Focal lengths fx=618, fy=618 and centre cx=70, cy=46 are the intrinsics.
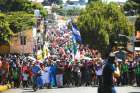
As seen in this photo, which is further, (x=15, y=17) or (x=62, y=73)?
(x=15, y=17)

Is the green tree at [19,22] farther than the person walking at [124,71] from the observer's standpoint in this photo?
Yes

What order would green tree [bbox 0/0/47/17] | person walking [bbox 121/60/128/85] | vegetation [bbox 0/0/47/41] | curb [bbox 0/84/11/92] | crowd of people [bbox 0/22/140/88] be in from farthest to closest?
green tree [bbox 0/0/47/17]
vegetation [bbox 0/0/47/41]
person walking [bbox 121/60/128/85]
crowd of people [bbox 0/22/140/88]
curb [bbox 0/84/11/92]

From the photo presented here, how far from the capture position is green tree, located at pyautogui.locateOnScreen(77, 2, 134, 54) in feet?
302

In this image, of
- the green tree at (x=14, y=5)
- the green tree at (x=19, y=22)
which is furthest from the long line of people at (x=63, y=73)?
the green tree at (x=14, y=5)

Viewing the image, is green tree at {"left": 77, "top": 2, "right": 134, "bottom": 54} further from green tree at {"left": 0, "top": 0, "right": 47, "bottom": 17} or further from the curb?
the curb

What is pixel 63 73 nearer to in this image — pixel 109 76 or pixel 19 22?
pixel 109 76

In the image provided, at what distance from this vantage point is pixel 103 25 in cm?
9519

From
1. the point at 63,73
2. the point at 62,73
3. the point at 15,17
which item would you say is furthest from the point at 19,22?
the point at 62,73

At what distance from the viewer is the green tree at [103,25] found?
92000mm

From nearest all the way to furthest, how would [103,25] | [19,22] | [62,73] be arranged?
[62,73]
[19,22]
[103,25]

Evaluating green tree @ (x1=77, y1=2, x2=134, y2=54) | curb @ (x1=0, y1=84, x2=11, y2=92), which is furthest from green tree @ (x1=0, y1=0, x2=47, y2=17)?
curb @ (x1=0, y1=84, x2=11, y2=92)

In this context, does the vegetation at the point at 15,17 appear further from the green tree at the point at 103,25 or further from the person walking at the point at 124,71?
the person walking at the point at 124,71

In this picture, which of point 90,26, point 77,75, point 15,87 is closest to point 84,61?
point 77,75

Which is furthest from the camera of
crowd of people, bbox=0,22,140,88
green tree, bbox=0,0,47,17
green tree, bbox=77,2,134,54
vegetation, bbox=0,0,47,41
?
green tree, bbox=0,0,47,17
